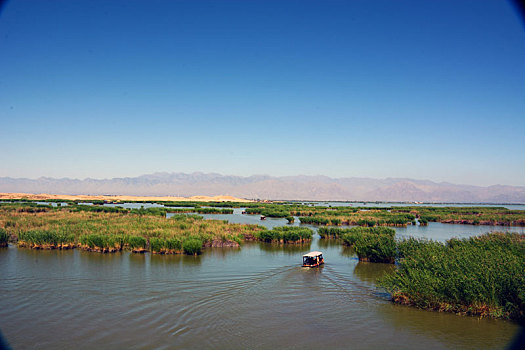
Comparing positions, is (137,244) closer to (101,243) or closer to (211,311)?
(101,243)

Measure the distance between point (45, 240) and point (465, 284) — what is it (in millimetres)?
20174

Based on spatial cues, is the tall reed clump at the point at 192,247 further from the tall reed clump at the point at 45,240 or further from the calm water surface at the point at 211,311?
the tall reed clump at the point at 45,240

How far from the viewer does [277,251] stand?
856 inches

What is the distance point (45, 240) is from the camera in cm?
1955

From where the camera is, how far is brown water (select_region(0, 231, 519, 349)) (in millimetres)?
8867

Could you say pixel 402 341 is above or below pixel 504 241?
below

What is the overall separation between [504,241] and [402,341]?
33.8 ft

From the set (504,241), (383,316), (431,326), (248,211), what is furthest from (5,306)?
(248,211)

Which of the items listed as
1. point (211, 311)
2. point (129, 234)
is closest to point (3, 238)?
point (129, 234)

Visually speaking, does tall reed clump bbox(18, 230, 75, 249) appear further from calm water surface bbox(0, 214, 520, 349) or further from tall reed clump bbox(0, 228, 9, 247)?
calm water surface bbox(0, 214, 520, 349)

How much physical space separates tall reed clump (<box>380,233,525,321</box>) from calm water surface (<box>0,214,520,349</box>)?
1.24 feet

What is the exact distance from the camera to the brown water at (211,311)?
8.87m

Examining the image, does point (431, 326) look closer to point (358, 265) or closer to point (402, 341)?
point (402, 341)

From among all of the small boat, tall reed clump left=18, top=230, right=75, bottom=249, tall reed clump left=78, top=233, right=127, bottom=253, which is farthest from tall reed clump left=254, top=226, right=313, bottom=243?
tall reed clump left=18, top=230, right=75, bottom=249
